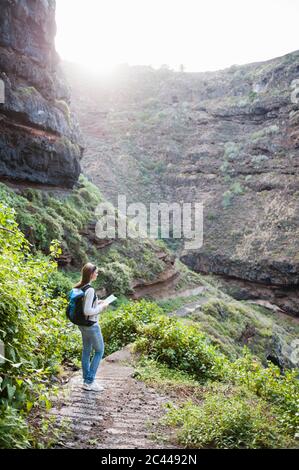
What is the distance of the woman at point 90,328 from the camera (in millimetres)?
5383

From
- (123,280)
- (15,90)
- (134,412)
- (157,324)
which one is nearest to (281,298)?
(123,280)

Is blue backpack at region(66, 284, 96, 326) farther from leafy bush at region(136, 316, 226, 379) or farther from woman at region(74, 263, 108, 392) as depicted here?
leafy bush at region(136, 316, 226, 379)

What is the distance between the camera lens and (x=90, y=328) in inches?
219

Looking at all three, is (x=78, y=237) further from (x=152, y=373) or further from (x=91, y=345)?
(x=91, y=345)

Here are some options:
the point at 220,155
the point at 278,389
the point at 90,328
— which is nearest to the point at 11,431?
the point at 90,328

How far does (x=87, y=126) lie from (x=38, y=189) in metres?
36.5

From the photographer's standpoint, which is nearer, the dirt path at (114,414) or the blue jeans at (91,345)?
the dirt path at (114,414)

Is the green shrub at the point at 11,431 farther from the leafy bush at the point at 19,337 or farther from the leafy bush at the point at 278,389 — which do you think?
the leafy bush at the point at 278,389

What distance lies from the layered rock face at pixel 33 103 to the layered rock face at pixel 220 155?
20.4 m

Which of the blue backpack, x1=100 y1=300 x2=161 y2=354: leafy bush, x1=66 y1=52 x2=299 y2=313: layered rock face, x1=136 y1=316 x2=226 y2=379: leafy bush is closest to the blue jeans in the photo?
the blue backpack

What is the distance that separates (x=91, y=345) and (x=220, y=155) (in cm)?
4408

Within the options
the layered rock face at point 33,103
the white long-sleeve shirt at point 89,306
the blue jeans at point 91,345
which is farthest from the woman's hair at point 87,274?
the layered rock face at point 33,103

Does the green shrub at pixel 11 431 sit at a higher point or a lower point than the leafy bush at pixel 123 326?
higher

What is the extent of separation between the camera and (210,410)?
15.6 ft
